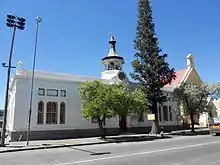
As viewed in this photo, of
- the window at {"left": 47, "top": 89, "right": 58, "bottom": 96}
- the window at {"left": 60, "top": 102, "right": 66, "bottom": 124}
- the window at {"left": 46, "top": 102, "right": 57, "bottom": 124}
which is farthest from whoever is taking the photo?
the window at {"left": 60, "top": 102, "right": 66, "bottom": 124}

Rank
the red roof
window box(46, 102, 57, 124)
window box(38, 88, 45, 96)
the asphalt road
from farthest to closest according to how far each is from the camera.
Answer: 1. the red roof
2. window box(46, 102, 57, 124)
3. window box(38, 88, 45, 96)
4. the asphalt road

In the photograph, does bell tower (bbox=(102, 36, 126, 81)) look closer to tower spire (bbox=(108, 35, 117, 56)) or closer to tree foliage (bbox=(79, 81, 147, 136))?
tower spire (bbox=(108, 35, 117, 56))

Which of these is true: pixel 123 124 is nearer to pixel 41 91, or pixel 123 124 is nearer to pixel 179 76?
pixel 41 91

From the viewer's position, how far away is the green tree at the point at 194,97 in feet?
106

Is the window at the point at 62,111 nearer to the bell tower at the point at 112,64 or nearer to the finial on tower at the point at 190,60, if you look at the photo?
the bell tower at the point at 112,64

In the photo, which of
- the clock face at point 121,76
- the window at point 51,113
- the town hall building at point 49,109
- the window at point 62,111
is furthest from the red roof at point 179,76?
the window at point 51,113

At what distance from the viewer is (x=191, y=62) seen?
49031mm

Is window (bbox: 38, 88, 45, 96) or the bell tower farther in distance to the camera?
the bell tower

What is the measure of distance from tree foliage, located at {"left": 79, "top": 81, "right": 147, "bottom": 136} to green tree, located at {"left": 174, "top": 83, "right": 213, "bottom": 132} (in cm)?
922

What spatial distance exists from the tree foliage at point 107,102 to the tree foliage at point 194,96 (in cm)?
924

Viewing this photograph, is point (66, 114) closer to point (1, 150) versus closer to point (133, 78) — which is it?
point (133, 78)

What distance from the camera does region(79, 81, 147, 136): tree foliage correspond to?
75.6ft

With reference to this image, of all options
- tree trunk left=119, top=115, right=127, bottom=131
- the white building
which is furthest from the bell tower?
tree trunk left=119, top=115, right=127, bottom=131

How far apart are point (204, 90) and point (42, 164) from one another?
86.3 feet
